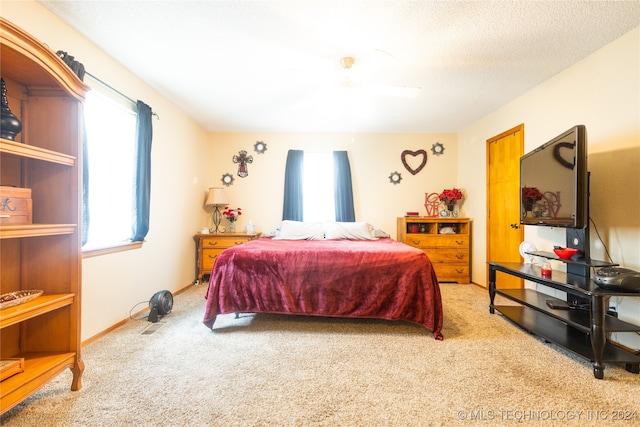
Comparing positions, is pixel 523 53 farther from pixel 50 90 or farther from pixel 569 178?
pixel 50 90

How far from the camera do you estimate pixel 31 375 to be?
119 cm

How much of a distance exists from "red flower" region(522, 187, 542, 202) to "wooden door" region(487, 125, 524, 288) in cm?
59

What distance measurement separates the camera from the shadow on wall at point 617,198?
5.98 feet

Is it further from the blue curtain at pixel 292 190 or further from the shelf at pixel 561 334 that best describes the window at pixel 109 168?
the shelf at pixel 561 334

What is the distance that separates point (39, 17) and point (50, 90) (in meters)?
0.76

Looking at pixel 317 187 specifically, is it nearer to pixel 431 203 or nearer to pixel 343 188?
pixel 343 188

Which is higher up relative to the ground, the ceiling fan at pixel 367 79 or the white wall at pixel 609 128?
the ceiling fan at pixel 367 79

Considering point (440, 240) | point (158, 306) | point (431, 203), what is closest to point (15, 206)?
point (158, 306)

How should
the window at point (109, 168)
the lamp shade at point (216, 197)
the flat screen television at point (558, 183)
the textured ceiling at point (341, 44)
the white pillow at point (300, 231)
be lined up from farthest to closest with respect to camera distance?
the lamp shade at point (216, 197) → the white pillow at point (300, 231) → the window at point (109, 168) → the flat screen television at point (558, 183) → the textured ceiling at point (341, 44)

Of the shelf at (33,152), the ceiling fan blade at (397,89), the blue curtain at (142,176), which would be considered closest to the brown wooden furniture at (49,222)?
the shelf at (33,152)

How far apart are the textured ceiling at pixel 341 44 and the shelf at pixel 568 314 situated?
6.75 feet

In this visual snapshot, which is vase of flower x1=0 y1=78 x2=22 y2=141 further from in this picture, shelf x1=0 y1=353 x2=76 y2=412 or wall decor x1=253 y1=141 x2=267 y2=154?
wall decor x1=253 y1=141 x2=267 y2=154

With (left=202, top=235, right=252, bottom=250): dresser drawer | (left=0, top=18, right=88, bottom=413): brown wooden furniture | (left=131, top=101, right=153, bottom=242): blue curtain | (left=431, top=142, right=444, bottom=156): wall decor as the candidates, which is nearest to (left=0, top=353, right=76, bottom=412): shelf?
(left=0, top=18, right=88, bottom=413): brown wooden furniture

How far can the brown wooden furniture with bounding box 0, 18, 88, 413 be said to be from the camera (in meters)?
1.33
